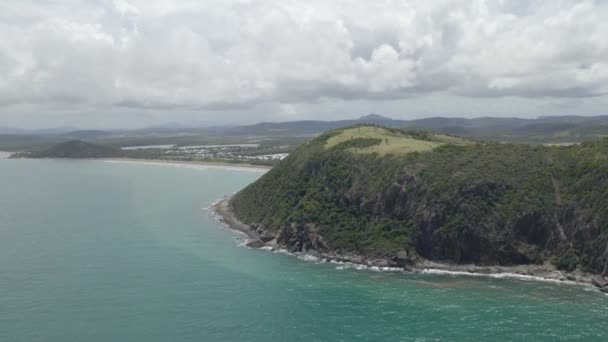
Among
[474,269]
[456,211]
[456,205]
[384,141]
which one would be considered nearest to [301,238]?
[456,211]

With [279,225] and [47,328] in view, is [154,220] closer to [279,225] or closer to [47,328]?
[279,225]

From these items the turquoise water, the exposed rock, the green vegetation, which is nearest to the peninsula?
the green vegetation

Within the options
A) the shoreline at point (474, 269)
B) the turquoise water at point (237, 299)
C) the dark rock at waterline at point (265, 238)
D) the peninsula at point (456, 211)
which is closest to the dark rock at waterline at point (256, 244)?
the shoreline at point (474, 269)

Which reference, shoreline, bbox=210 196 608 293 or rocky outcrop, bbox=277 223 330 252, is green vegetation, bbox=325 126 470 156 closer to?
rocky outcrop, bbox=277 223 330 252

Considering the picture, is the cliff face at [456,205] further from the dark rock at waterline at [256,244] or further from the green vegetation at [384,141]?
the dark rock at waterline at [256,244]

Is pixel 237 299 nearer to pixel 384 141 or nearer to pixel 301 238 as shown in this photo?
pixel 301 238

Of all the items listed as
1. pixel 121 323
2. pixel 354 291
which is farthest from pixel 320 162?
pixel 121 323

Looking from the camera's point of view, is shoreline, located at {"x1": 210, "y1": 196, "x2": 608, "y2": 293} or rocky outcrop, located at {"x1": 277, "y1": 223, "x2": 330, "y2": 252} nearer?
shoreline, located at {"x1": 210, "y1": 196, "x2": 608, "y2": 293}
